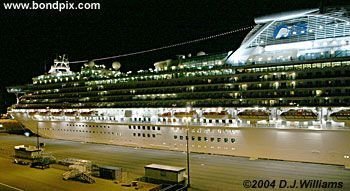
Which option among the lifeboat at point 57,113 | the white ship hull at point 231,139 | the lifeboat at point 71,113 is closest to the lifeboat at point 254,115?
the white ship hull at point 231,139

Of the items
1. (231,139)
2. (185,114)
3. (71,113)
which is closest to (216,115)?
(231,139)

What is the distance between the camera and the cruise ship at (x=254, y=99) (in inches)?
824

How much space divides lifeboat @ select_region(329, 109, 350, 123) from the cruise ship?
0.20 ft

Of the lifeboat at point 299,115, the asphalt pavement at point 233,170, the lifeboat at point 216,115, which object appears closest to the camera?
the asphalt pavement at point 233,170

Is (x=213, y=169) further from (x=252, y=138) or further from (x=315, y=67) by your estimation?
(x=315, y=67)

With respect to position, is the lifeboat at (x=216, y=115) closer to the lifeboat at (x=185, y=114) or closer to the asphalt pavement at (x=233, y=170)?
the lifeboat at (x=185, y=114)

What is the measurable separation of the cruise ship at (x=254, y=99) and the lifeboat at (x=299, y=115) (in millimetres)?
61

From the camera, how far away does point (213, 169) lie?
2111 centimetres

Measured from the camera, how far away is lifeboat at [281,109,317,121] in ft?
68.4

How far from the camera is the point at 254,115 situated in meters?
22.9

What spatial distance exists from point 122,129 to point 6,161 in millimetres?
10423

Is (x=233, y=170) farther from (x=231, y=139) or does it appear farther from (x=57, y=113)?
(x=57, y=113)

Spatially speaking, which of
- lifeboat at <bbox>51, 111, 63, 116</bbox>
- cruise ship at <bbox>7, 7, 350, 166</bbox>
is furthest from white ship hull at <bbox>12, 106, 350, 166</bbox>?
lifeboat at <bbox>51, 111, 63, 116</bbox>

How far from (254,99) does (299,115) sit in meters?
3.68
